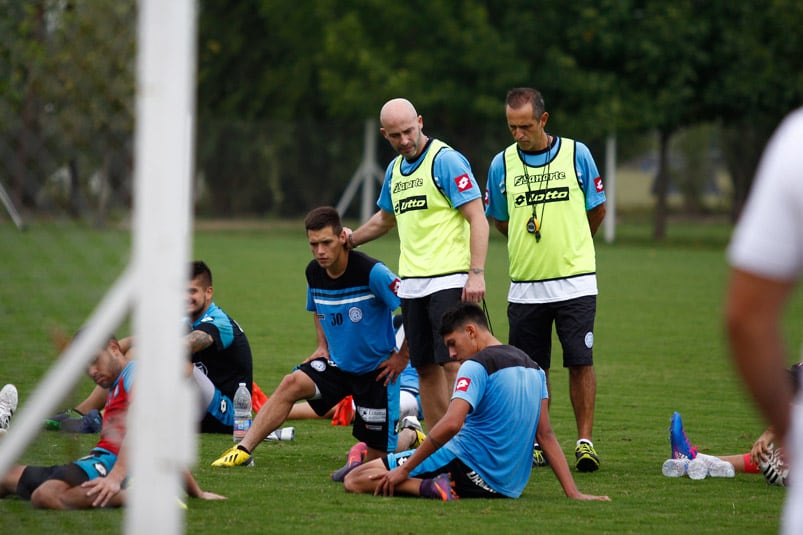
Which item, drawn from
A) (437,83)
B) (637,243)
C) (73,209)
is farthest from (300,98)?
(73,209)

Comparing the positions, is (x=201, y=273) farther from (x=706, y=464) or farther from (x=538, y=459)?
(x=706, y=464)

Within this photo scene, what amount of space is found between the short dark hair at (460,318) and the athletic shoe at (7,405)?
9.89ft

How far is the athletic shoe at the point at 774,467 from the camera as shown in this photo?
6230 millimetres

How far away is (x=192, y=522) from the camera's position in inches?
202

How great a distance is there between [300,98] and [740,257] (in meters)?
42.6

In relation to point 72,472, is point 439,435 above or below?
above

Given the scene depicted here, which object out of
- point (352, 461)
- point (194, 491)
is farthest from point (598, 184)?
point (194, 491)

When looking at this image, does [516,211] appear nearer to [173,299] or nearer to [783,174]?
[173,299]

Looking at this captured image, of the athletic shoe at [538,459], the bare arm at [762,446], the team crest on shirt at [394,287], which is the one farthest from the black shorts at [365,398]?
the bare arm at [762,446]

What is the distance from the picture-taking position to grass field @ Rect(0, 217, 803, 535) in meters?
5.06

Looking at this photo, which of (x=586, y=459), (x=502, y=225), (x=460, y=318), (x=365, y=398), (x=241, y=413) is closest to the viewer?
(x=460, y=318)

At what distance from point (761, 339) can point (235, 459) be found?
15.5 ft

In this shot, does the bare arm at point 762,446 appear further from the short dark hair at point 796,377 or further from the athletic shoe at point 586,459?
the short dark hair at point 796,377

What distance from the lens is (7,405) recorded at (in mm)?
7422
